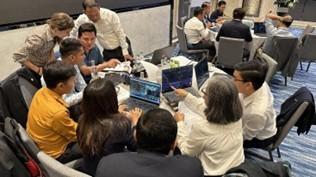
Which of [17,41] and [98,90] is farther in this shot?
[17,41]

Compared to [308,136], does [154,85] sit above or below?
above

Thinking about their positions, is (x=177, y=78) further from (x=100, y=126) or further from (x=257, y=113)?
(x=100, y=126)

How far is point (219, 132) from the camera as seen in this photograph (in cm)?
183

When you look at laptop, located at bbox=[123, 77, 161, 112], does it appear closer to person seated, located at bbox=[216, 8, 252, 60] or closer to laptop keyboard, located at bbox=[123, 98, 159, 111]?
laptop keyboard, located at bbox=[123, 98, 159, 111]

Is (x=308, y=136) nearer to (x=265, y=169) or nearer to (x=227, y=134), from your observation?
(x=265, y=169)

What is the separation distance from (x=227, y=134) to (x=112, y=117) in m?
0.73

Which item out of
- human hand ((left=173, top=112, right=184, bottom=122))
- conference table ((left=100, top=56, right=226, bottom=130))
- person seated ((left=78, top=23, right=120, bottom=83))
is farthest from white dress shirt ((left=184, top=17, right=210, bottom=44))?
human hand ((left=173, top=112, right=184, bottom=122))

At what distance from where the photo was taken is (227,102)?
1855 mm

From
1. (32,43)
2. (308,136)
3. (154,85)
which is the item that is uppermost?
(32,43)

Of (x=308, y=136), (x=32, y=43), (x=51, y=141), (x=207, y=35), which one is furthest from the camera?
(x=207, y=35)

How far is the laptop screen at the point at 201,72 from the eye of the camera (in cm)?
277

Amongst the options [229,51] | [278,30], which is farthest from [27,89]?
[278,30]

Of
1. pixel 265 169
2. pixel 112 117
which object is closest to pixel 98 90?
pixel 112 117

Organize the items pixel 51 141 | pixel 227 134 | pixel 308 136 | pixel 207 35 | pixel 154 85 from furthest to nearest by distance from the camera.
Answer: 1. pixel 207 35
2. pixel 308 136
3. pixel 154 85
4. pixel 51 141
5. pixel 227 134
